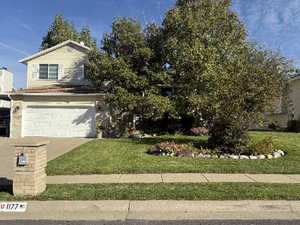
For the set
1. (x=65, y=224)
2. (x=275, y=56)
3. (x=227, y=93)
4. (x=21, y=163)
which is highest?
(x=275, y=56)

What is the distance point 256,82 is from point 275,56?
56.1 feet

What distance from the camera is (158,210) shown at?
445 cm

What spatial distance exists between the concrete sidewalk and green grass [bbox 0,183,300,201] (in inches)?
8.4

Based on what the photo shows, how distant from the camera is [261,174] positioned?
6.96 meters

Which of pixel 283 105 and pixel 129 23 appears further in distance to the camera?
pixel 283 105

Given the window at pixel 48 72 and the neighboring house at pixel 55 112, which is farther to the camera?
the window at pixel 48 72

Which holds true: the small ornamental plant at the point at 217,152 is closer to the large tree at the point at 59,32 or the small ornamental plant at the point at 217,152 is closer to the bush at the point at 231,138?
the bush at the point at 231,138

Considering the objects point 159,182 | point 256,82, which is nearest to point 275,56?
point 256,82

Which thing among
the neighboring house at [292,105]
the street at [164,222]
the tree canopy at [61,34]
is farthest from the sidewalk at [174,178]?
the tree canopy at [61,34]

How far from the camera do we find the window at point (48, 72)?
754 inches

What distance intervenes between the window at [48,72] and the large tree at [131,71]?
13.8 ft

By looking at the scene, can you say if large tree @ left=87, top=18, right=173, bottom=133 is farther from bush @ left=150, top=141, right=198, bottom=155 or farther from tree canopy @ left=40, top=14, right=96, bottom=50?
tree canopy @ left=40, top=14, right=96, bottom=50

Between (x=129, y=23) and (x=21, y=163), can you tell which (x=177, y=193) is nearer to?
(x=21, y=163)

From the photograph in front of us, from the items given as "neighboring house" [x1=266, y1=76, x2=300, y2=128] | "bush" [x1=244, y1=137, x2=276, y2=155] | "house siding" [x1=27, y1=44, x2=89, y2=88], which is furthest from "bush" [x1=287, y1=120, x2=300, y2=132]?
"house siding" [x1=27, y1=44, x2=89, y2=88]
